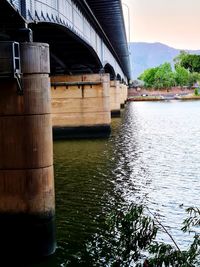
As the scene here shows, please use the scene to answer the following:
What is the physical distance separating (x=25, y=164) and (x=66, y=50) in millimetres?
21417

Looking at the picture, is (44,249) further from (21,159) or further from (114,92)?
(114,92)

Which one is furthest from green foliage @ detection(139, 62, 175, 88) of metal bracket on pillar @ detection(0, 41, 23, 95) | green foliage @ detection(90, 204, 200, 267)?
metal bracket on pillar @ detection(0, 41, 23, 95)

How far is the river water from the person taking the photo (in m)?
13.4

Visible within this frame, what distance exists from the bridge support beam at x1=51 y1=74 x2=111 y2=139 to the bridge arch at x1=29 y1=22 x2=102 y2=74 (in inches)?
52.8

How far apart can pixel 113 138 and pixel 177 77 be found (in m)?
129

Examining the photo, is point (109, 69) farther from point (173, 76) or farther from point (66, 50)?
point (173, 76)

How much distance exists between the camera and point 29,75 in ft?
38.2

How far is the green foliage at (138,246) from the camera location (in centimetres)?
800

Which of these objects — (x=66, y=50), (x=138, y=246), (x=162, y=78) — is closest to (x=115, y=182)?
(x=138, y=246)

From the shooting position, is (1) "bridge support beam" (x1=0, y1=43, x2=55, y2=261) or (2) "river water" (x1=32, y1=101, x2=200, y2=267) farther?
(2) "river water" (x1=32, y1=101, x2=200, y2=267)

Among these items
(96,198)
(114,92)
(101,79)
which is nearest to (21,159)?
(96,198)

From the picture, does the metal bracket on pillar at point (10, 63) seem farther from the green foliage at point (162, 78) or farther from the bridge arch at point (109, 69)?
the green foliage at point (162, 78)

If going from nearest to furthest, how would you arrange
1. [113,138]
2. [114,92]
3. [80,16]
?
[80,16], [113,138], [114,92]

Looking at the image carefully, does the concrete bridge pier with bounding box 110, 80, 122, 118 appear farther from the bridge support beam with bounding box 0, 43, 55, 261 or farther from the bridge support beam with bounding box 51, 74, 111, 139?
the bridge support beam with bounding box 0, 43, 55, 261
